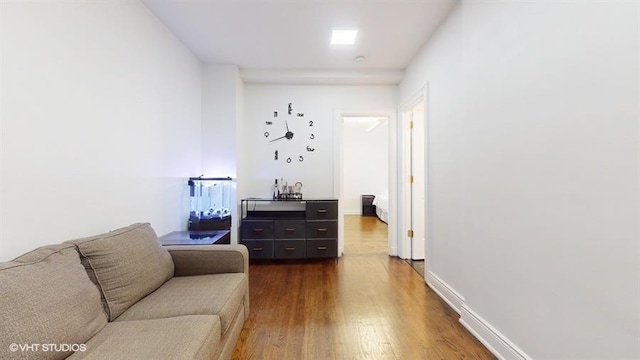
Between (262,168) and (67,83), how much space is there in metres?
2.56

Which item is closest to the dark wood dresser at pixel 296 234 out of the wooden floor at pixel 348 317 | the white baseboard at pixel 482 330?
the wooden floor at pixel 348 317

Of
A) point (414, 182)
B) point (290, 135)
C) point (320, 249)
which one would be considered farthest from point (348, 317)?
point (290, 135)

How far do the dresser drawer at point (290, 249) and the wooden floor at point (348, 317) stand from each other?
0.15 m

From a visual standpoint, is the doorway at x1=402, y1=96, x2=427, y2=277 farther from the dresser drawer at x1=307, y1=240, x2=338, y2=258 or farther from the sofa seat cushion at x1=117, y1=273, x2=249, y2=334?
the sofa seat cushion at x1=117, y1=273, x2=249, y2=334

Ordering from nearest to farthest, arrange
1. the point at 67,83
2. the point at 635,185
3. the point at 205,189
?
the point at 635,185 → the point at 67,83 → the point at 205,189

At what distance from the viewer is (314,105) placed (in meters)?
4.05

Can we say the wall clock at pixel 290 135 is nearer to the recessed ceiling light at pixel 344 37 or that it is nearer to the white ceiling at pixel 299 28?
the white ceiling at pixel 299 28

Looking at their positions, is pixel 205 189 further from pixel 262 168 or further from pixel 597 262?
pixel 597 262

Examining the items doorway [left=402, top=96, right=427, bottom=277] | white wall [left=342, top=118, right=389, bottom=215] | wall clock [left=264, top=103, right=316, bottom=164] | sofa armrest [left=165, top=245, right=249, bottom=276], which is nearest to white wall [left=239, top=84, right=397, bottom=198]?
wall clock [left=264, top=103, right=316, bottom=164]

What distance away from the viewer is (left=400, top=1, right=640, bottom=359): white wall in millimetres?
1080

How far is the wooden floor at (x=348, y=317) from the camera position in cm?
183

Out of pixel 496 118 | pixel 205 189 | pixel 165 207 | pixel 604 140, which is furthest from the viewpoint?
pixel 205 189

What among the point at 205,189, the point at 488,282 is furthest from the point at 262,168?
the point at 488,282

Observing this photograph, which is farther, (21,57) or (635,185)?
(21,57)
